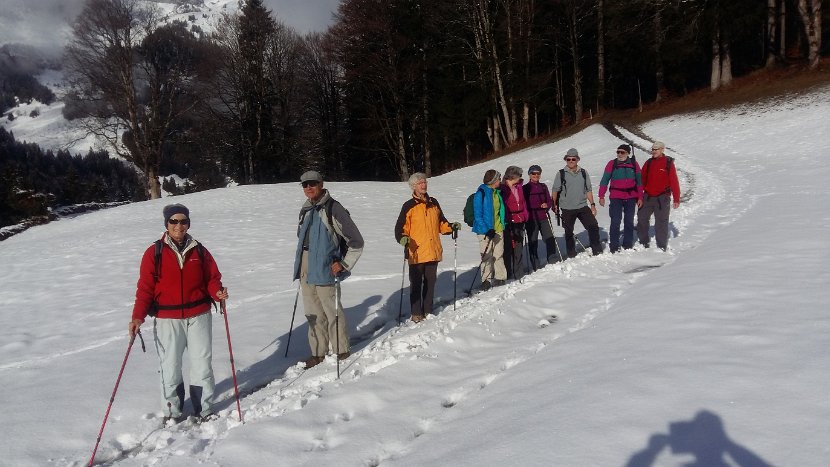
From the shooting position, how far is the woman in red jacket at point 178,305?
4.83 meters

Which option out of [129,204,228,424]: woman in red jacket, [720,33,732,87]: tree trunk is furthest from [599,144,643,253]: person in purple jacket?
[720,33,732,87]: tree trunk

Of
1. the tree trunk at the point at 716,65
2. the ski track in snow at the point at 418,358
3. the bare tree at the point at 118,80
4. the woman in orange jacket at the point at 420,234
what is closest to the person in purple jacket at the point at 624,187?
the ski track in snow at the point at 418,358

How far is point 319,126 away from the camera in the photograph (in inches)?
1666

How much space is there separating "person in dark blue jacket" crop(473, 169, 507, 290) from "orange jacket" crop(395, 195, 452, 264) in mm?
1608

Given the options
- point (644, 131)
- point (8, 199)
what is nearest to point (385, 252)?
point (644, 131)

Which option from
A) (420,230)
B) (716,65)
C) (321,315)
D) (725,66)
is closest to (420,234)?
(420,230)

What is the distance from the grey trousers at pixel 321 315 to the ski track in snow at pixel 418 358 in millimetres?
285

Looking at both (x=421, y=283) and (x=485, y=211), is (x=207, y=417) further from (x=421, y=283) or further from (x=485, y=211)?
(x=485, y=211)

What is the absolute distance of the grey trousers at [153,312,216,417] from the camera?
16.2ft

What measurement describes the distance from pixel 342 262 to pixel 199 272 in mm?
1503

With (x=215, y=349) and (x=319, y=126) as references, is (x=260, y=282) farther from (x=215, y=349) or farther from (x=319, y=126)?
(x=319, y=126)

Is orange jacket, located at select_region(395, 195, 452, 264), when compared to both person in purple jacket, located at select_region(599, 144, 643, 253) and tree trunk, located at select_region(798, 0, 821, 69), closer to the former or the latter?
person in purple jacket, located at select_region(599, 144, 643, 253)

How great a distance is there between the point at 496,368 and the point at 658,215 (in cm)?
561

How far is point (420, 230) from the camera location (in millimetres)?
6961
